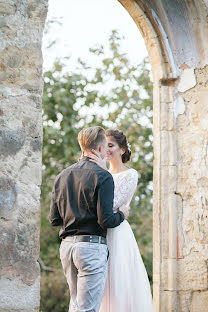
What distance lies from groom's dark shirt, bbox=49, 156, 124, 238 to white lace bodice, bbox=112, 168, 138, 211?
41cm

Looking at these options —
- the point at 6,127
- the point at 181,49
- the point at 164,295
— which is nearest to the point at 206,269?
the point at 164,295

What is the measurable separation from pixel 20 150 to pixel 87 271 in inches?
33.8

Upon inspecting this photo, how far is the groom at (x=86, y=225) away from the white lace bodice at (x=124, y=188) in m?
0.41

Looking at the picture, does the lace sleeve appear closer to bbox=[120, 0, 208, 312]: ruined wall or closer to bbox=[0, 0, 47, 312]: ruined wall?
bbox=[120, 0, 208, 312]: ruined wall

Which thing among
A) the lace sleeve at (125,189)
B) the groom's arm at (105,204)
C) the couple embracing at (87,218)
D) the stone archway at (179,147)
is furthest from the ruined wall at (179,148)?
the groom's arm at (105,204)

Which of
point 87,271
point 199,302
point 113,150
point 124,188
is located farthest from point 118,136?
point 199,302

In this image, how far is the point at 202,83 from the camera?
472cm

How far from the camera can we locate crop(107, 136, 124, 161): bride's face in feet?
13.3

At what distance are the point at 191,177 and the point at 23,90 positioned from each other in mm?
2169

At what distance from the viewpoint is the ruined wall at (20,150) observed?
2.76 metres

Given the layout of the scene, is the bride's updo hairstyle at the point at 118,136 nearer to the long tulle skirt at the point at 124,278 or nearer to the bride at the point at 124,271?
the bride at the point at 124,271

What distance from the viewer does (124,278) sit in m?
3.77

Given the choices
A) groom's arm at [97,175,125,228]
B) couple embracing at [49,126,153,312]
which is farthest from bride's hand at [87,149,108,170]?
groom's arm at [97,175,125,228]

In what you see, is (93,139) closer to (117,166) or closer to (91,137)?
(91,137)
